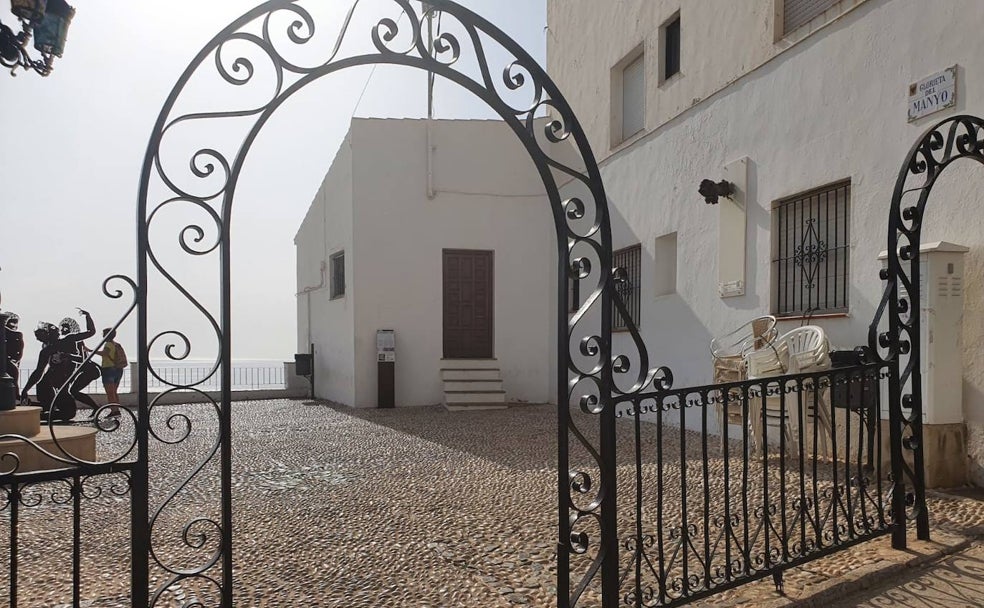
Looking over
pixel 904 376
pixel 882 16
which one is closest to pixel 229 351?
pixel 904 376

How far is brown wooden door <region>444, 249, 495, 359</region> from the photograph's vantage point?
1106 cm

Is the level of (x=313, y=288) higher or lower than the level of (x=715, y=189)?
lower

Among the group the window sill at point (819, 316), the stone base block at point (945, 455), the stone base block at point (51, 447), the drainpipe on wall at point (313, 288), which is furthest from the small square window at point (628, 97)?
the stone base block at point (51, 447)

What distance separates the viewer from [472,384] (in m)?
10.6

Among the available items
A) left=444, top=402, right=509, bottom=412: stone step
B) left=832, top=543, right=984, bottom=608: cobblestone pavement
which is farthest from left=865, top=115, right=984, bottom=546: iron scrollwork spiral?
left=444, top=402, right=509, bottom=412: stone step

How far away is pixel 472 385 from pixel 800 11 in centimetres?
673

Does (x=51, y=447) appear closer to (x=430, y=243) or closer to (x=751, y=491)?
(x=751, y=491)

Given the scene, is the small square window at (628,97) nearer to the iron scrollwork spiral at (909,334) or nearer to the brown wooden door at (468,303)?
the brown wooden door at (468,303)

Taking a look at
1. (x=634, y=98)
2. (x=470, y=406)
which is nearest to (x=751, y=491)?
(x=470, y=406)

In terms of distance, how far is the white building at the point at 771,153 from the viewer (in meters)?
4.66

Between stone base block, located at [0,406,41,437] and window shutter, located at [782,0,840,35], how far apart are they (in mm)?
7598

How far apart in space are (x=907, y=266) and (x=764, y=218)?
2001mm

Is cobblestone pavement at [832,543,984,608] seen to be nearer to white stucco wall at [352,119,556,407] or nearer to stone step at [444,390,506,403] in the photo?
stone step at [444,390,506,403]

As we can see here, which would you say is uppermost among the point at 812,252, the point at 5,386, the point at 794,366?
the point at 812,252
